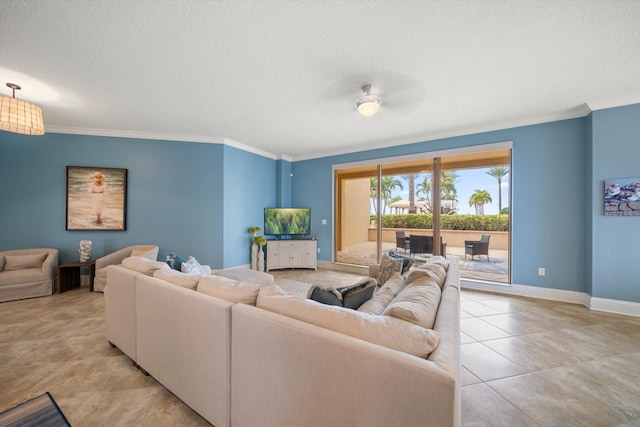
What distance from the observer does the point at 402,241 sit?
5965mm

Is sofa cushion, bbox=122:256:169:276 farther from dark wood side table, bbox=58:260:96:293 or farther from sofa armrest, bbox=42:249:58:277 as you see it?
sofa armrest, bbox=42:249:58:277

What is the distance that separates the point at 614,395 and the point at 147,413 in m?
3.22

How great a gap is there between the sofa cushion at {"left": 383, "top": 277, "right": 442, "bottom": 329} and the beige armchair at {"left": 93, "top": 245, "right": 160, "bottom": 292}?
4.15 m

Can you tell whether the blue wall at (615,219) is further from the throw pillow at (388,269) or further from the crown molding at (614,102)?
the throw pillow at (388,269)

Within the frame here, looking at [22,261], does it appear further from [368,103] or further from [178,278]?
[368,103]

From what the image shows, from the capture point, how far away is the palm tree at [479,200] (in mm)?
4750

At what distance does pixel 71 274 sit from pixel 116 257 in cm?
82

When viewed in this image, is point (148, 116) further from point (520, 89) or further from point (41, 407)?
point (520, 89)

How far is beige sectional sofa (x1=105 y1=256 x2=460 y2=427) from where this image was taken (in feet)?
2.94

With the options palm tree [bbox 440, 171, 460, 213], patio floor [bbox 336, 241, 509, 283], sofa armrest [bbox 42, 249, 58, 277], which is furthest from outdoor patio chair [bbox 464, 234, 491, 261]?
sofa armrest [bbox 42, 249, 58, 277]

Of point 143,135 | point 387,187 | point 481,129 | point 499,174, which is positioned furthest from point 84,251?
point 499,174

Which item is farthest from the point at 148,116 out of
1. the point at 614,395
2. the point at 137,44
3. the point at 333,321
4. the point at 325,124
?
the point at 614,395

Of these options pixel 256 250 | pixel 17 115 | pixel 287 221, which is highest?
pixel 17 115

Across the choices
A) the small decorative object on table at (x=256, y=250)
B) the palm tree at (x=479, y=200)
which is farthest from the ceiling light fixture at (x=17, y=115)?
the palm tree at (x=479, y=200)
